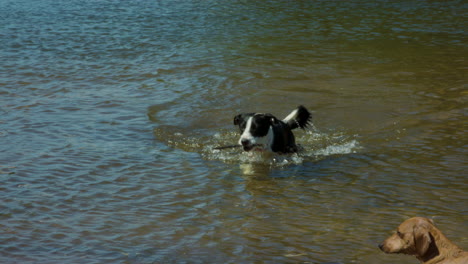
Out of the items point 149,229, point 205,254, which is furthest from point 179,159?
point 205,254

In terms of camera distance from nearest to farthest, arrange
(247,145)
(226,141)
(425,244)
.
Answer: (425,244), (247,145), (226,141)

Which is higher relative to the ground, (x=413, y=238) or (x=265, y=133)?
(x=413, y=238)

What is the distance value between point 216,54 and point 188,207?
30.8 ft

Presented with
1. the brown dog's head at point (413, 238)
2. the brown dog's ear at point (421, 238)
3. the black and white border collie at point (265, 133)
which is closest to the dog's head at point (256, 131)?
the black and white border collie at point (265, 133)

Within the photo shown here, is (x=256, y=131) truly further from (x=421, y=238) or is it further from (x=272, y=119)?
(x=421, y=238)

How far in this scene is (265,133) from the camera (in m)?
8.80

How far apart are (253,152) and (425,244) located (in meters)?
4.22

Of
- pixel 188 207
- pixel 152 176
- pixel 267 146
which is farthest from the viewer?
pixel 267 146

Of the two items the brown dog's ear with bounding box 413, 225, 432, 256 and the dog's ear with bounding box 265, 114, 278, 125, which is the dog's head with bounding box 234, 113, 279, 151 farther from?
the brown dog's ear with bounding box 413, 225, 432, 256

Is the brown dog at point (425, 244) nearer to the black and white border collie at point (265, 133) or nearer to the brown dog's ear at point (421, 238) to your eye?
the brown dog's ear at point (421, 238)

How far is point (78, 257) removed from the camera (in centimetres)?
595

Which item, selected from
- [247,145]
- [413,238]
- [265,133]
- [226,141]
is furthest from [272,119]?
[413,238]

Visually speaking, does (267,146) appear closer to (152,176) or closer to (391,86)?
(152,176)

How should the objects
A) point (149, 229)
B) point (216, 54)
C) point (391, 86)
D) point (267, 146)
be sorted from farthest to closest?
point (216, 54), point (391, 86), point (267, 146), point (149, 229)
